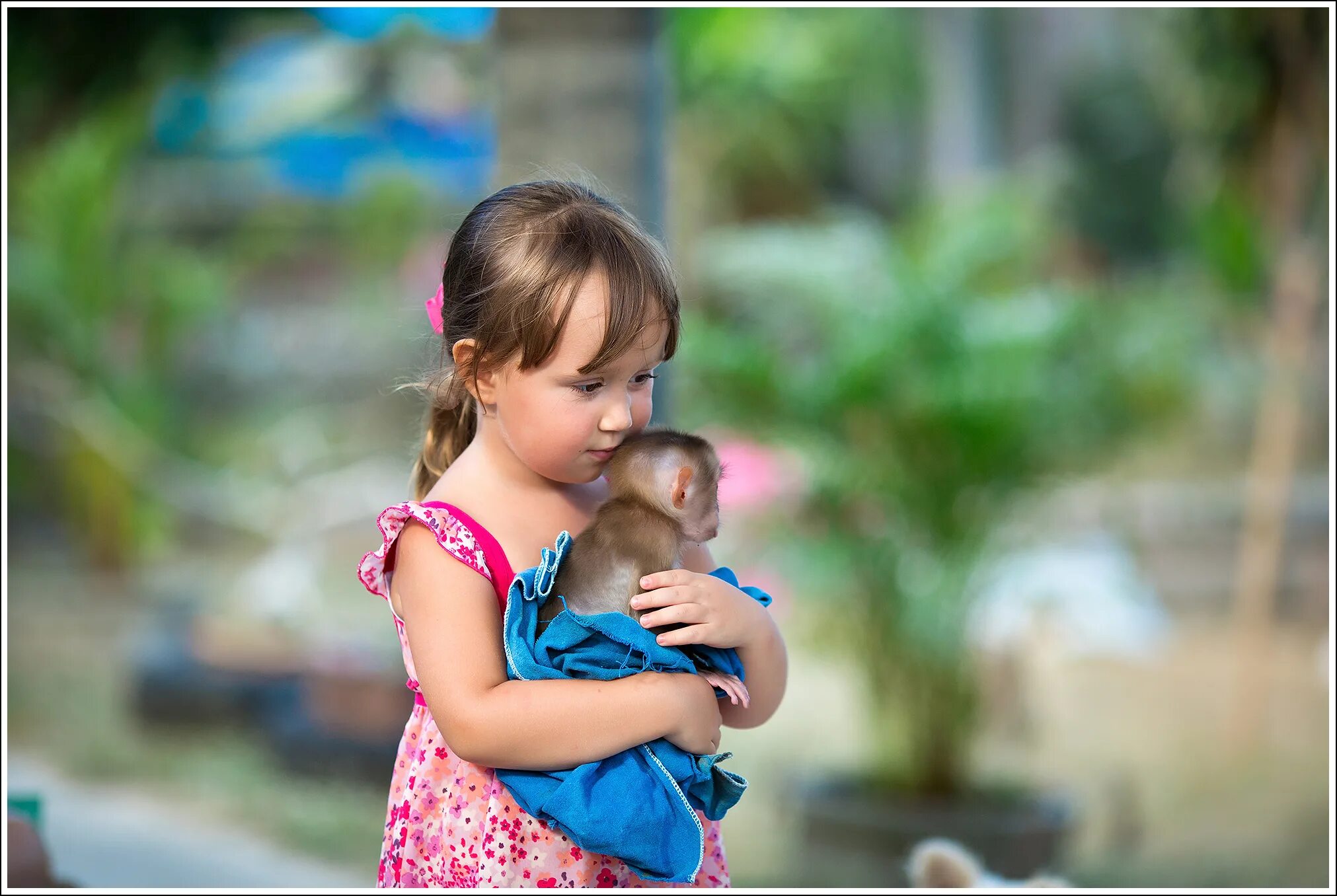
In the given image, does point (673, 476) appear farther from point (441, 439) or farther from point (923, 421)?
point (923, 421)

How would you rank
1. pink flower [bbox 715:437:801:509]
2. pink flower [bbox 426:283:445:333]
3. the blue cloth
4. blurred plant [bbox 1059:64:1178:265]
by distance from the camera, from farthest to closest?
blurred plant [bbox 1059:64:1178:265] < pink flower [bbox 715:437:801:509] < pink flower [bbox 426:283:445:333] < the blue cloth

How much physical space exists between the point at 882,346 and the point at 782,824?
173 cm

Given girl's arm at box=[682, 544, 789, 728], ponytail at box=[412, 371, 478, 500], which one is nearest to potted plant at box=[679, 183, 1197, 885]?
ponytail at box=[412, 371, 478, 500]

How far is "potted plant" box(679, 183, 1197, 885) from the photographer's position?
3967 mm

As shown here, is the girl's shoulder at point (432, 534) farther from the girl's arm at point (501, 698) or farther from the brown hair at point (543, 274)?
the brown hair at point (543, 274)

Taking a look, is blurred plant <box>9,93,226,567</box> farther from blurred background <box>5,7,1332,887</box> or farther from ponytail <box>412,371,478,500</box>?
ponytail <box>412,371,478,500</box>

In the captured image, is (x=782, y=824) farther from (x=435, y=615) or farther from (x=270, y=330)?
(x=270, y=330)

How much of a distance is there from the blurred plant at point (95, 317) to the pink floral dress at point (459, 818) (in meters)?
5.29

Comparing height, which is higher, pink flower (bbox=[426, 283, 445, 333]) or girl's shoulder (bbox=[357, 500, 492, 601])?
pink flower (bbox=[426, 283, 445, 333])

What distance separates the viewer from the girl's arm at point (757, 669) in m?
1.45

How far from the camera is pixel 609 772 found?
51.8 inches

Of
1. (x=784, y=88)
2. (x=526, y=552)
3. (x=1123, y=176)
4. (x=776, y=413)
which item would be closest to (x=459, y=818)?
(x=526, y=552)

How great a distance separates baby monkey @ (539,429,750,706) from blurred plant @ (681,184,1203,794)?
2607 millimetres

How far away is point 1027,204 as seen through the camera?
16.1 ft
